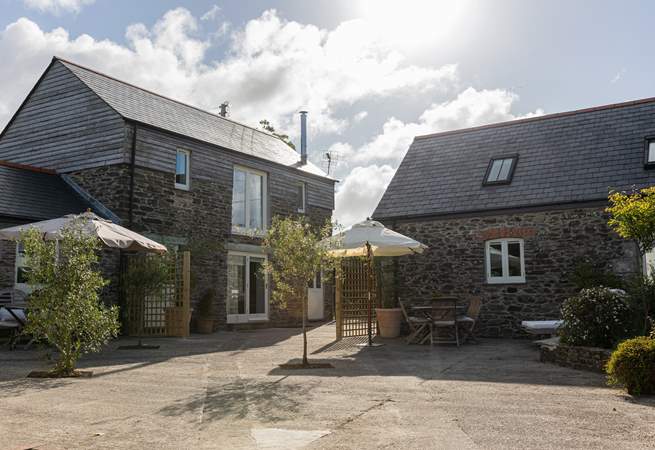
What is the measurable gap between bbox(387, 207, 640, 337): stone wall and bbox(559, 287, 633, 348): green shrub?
4.48 meters

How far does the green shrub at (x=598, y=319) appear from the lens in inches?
360

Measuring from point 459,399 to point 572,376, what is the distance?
97.3 inches

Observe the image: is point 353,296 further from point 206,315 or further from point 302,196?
point 302,196

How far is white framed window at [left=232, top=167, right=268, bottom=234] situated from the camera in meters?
18.6

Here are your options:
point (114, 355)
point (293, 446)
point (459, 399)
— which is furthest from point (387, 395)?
point (114, 355)

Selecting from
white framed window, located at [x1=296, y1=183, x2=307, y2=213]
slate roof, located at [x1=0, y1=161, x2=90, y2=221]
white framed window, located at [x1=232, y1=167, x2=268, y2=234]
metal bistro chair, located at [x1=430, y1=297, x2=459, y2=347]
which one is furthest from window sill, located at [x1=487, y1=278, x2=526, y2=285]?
slate roof, located at [x1=0, y1=161, x2=90, y2=221]

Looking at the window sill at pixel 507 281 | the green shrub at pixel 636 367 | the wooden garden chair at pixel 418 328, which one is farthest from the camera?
the window sill at pixel 507 281

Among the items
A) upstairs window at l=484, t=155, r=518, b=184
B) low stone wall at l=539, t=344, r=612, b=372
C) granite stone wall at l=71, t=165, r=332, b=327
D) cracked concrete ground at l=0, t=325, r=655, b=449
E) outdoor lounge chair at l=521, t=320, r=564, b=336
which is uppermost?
upstairs window at l=484, t=155, r=518, b=184

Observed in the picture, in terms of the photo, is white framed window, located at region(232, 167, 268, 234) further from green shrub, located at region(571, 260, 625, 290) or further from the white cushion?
green shrub, located at region(571, 260, 625, 290)

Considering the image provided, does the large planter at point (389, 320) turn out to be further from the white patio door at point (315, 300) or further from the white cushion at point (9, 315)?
the white cushion at point (9, 315)

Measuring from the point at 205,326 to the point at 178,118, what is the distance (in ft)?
19.9

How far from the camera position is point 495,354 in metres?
11.1

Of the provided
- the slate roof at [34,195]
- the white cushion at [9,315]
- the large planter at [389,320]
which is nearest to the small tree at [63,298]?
the white cushion at [9,315]

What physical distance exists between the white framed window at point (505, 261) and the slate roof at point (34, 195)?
32.4 feet
